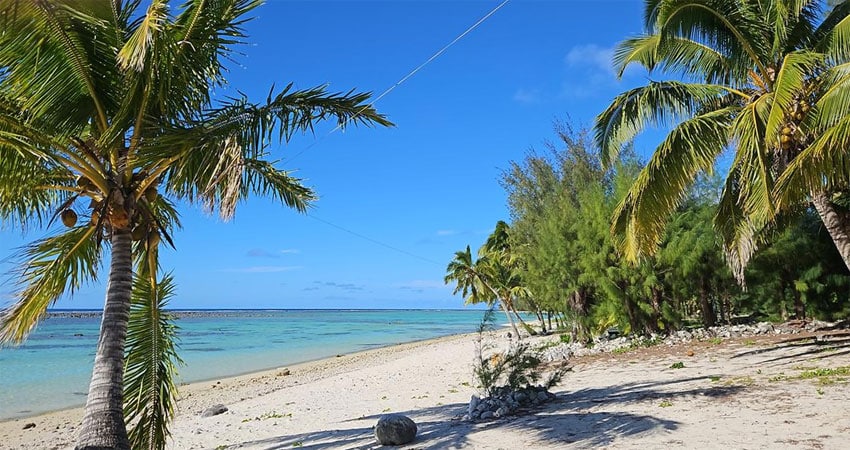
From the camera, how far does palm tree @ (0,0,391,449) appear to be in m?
4.86

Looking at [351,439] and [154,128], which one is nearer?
[154,128]

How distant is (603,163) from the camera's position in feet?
34.6

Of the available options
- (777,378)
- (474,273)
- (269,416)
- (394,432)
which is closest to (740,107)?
(777,378)

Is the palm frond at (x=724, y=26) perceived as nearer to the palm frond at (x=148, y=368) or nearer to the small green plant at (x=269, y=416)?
the palm frond at (x=148, y=368)

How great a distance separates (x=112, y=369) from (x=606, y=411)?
234 inches

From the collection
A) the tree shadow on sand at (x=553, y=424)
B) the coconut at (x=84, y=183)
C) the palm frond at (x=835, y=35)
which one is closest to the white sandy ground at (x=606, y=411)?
the tree shadow on sand at (x=553, y=424)

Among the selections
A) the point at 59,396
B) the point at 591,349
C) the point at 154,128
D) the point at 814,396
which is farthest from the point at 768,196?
the point at 59,396

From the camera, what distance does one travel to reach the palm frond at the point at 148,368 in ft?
18.5

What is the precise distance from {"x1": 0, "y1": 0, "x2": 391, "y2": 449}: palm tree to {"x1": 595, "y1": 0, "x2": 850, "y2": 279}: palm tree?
5.12 meters

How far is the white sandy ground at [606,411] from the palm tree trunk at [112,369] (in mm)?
2981

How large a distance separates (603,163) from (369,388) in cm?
847

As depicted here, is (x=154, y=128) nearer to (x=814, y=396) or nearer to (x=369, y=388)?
(x=814, y=396)

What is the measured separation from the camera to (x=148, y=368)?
5820 millimetres

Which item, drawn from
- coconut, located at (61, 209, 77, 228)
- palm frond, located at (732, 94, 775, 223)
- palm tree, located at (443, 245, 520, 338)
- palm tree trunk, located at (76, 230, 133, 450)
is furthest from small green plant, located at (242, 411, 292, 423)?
palm tree, located at (443, 245, 520, 338)
